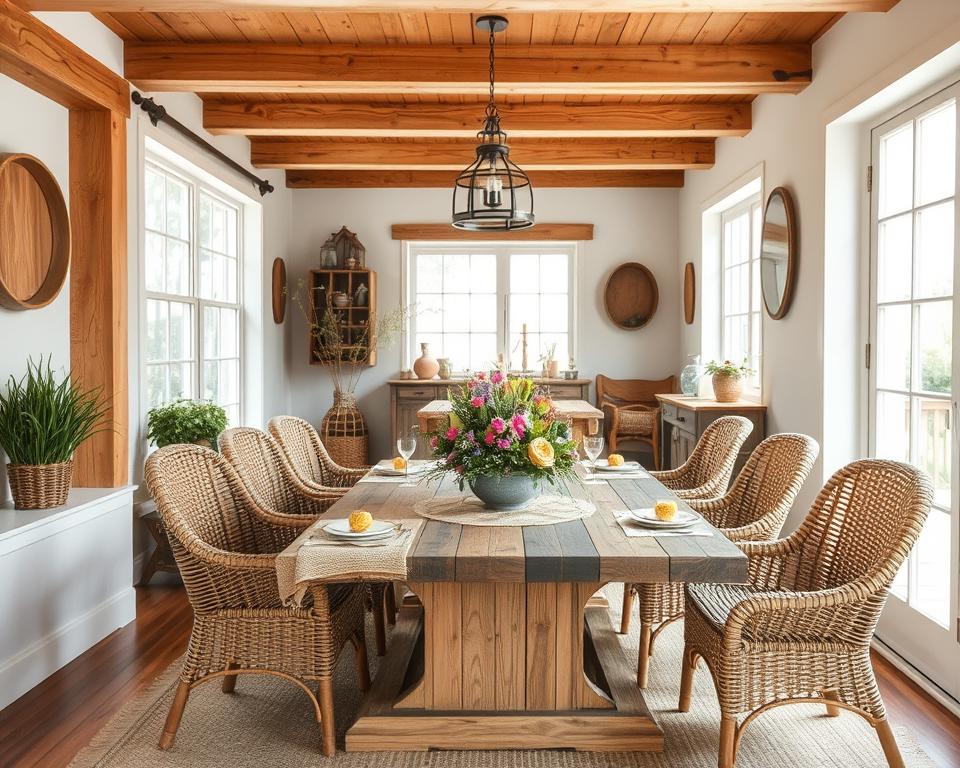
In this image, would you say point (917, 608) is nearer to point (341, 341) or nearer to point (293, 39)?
point (293, 39)

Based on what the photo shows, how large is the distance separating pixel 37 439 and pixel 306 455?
3.69 feet

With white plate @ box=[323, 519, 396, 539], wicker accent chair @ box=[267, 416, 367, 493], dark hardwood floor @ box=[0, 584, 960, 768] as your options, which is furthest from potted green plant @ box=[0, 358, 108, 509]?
white plate @ box=[323, 519, 396, 539]

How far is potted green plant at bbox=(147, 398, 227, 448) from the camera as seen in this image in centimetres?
397

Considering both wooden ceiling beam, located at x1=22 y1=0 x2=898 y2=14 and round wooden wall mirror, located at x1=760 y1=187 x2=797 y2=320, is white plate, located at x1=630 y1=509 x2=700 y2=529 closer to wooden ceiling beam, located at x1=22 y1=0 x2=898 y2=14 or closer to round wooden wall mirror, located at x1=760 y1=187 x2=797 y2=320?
wooden ceiling beam, located at x1=22 y1=0 x2=898 y2=14

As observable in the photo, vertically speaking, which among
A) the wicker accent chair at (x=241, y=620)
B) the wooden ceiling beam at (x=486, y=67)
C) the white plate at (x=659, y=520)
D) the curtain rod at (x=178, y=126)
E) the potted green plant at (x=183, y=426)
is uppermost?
the wooden ceiling beam at (x=486, y=67)

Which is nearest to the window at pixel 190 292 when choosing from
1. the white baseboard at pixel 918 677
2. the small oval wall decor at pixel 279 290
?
the small oval wall decor at pixel 279 290

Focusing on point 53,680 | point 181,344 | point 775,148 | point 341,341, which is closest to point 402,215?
point 341,341

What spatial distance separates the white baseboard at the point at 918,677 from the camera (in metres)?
2.62

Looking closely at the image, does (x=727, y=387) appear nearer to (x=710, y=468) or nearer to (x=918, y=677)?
(x=710, y=468)

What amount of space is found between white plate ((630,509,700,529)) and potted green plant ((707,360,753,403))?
2359 millimetres

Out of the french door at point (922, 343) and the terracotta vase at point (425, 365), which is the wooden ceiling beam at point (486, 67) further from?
the terracotta vase at point (425, 365)

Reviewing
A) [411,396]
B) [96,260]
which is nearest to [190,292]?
[96,260]

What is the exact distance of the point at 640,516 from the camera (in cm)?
237

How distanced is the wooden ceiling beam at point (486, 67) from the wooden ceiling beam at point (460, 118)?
0.77 metres
